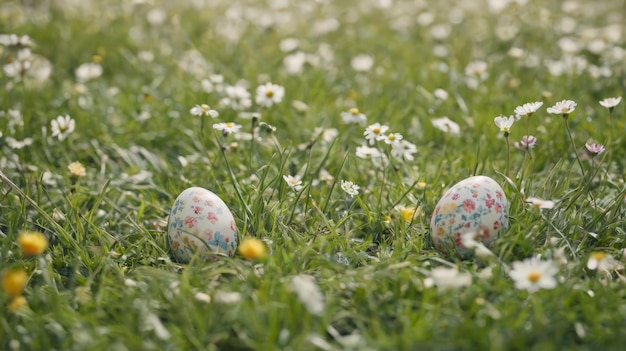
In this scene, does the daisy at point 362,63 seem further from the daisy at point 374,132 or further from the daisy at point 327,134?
the daisy at point 374,132

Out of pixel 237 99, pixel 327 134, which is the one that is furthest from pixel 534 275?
pixel 237 99

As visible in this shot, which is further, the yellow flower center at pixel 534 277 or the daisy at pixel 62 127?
the daisy at pixel 62 127

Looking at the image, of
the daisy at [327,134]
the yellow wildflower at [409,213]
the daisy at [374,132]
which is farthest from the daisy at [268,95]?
the yellow wildflower at [409,213]

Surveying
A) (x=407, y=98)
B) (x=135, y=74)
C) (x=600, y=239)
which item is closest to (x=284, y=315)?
(x=600, y=239)

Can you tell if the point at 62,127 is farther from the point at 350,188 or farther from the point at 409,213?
the point at 409,213

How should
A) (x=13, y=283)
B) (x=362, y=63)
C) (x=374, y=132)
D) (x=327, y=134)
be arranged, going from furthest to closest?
(x=362, y=63) → (x=327, y=134) → (x=374, y=132) → (x=13, y=283)
